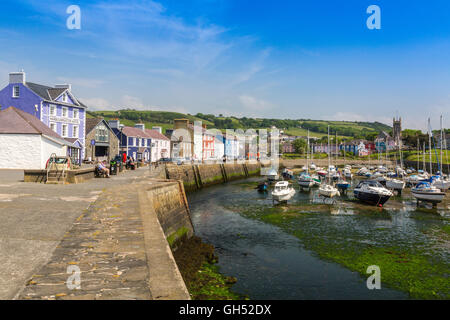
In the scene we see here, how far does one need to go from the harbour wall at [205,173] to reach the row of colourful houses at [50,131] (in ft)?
17.5

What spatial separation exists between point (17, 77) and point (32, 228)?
42.8m

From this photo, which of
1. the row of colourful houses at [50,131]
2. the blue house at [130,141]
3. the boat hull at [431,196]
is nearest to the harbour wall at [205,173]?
the row of colourful houses at [50,131]

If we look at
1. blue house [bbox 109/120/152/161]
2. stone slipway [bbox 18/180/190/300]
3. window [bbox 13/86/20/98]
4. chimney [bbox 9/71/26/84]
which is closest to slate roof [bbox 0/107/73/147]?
window [bbox 13/86/20/98]

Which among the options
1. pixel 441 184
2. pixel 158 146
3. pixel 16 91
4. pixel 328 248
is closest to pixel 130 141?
pixel 158 146

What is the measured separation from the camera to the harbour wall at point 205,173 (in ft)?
151

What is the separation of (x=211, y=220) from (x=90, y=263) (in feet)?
65.5

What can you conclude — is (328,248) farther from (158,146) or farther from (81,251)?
(158,146)

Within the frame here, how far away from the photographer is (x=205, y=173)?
5503 cm

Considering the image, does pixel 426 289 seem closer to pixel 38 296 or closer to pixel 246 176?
pixel 38 296

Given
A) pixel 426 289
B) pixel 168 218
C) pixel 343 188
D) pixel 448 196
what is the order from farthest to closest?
pixel 343 188 → pixel 448 196 → pixel 168 218 → pixel 426 289

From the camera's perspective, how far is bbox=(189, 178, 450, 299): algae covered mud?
1330cm

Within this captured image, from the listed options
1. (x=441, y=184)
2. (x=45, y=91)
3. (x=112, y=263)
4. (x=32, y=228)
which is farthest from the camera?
(x=45, y=91)
